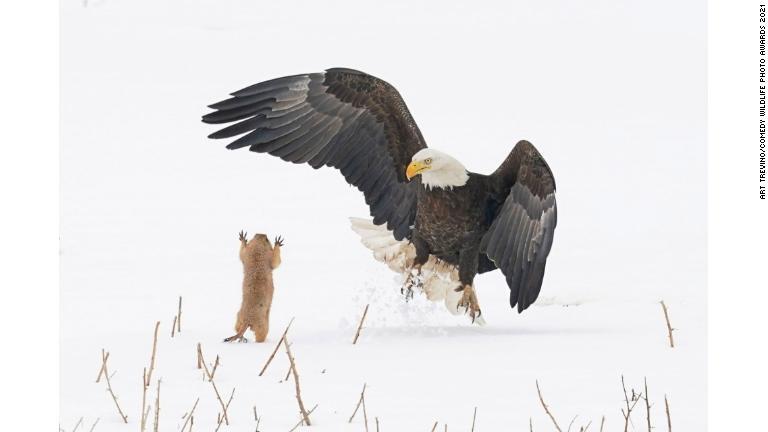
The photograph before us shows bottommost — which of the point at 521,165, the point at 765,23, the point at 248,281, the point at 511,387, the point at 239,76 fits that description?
the point at 511,387

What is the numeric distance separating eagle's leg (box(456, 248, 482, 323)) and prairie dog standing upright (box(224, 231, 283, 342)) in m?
1.16

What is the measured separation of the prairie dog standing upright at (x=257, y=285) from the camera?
5473 millimetres

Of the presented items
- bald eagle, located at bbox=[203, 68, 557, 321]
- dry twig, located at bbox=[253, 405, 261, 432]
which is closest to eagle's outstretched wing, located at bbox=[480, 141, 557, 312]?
bald eagle, located at bbox=[203, 68, 557, 321]

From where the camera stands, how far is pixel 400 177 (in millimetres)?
6625

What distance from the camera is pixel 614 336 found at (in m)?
5.70

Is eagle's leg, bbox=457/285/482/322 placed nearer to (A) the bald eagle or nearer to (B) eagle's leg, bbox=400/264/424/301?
(A) the bald eagle

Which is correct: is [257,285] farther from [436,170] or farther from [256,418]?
[256,418]

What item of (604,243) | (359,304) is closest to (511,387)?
(359,304)

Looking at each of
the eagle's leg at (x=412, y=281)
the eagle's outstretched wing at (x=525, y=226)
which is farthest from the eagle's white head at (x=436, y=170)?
the eagle's leg at (x=412, y=281)

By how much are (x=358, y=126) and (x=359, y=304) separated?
0.96 meters

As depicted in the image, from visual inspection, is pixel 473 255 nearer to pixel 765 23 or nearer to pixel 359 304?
pixel 359 304

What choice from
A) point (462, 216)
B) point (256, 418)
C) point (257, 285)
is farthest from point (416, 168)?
point (256, 418)

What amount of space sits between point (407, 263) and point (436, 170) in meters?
0.71

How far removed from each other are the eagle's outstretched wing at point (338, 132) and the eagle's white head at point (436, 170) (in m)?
0.48
